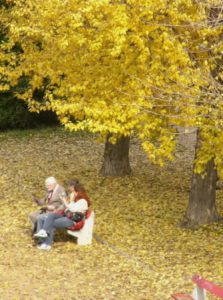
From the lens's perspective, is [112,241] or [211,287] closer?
[211,287]

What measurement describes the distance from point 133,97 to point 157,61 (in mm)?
679

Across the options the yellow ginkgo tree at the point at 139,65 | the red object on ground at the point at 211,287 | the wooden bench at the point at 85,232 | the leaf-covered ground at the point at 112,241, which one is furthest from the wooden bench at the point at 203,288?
the wooden bench at the point at 85,232

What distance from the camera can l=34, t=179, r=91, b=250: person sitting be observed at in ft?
40.7

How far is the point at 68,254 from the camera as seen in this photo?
12.2 meters

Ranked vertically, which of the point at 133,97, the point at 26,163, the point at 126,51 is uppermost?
the point at 126,51

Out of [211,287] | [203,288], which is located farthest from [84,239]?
[211,287]

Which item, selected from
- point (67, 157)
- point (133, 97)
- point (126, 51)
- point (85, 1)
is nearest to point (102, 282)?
point (133, 97)

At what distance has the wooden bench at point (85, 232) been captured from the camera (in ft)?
41.3

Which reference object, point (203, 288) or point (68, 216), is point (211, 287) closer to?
point (203, 288)

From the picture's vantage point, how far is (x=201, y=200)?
14.0 m

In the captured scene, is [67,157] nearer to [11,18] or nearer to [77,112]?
[11,18]

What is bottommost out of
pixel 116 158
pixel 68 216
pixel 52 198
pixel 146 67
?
pixel 68 216

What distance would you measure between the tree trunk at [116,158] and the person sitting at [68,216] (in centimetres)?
520

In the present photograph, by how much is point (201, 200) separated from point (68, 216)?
282 centimetres
